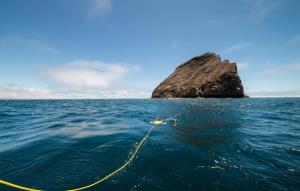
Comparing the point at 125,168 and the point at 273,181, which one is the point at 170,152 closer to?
the point at 125,168

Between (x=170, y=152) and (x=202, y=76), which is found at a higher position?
(x=202, y=76)

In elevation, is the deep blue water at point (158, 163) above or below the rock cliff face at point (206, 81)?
below

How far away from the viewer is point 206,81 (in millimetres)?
110188

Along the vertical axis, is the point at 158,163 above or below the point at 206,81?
below

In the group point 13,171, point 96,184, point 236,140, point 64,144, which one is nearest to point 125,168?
point 96,184

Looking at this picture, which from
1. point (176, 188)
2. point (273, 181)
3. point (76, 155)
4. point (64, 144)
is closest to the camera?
point (176, 188)

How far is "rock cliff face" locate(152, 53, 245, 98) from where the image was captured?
103 m

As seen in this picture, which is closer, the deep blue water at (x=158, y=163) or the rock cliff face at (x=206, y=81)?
the deep blue water at (x=158, y=163)

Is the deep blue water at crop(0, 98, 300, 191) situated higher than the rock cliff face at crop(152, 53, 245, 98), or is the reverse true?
the rock cliff face at crop(152, 53, 245, 98)

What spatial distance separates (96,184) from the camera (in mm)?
4867

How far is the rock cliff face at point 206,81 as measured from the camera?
102875mm

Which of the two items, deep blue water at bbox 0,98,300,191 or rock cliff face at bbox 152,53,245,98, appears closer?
deep blue water at bbox 0,98,300,191

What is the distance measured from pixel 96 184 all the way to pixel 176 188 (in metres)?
1.99

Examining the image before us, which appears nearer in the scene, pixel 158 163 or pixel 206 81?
pixel 158 163
